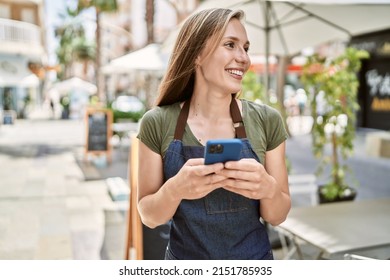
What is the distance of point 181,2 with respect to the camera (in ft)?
12.4

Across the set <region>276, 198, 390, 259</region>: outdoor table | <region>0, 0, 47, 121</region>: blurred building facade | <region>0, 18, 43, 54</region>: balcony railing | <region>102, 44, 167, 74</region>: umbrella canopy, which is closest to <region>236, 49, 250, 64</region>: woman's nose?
<region>276, 198, 390, 259</region>: outdoor table

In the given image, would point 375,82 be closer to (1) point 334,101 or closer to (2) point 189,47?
(1) point 334,101

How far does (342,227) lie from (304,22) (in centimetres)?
177

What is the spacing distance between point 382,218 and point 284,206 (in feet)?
4.88

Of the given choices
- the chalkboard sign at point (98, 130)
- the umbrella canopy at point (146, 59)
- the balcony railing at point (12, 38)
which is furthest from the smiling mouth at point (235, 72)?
the chalkboard sign at point (98, 130)

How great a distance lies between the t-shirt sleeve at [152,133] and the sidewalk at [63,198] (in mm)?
1130

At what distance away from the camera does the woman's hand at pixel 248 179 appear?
1115 mm

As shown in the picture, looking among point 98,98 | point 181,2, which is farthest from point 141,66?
point 98,98

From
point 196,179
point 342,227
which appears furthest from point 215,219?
point 342,227

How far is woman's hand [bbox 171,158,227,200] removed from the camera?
1110 millimetres

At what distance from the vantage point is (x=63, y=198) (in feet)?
14.7

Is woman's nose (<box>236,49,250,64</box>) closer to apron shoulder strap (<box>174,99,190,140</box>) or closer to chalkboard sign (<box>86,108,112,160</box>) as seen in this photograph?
apron shoulder strap (<box>174,99,190,140</box>)

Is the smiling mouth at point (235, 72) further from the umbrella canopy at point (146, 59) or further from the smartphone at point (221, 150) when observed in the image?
the umbrella canopy at point (146, 59)
